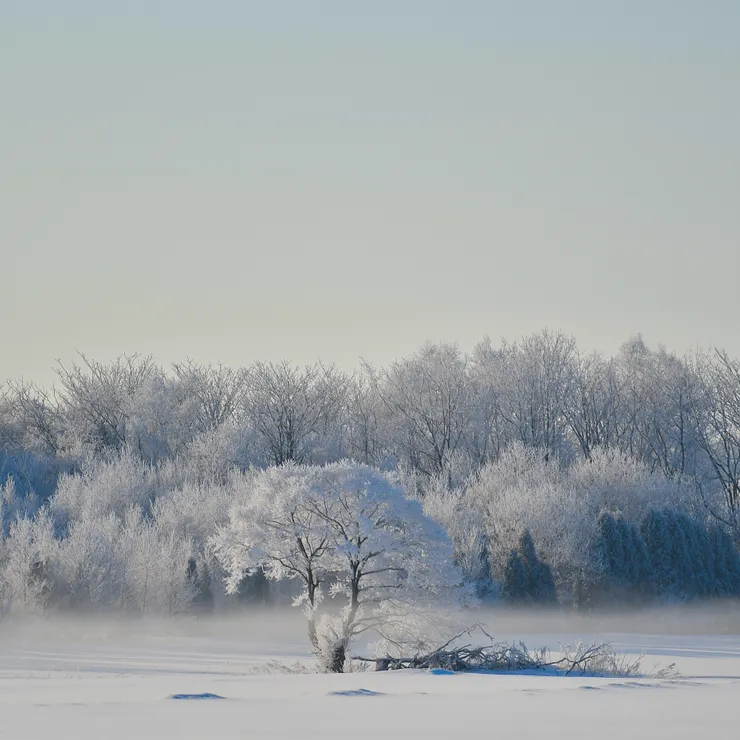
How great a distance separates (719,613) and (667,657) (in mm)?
14341

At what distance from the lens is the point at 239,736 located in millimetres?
8430

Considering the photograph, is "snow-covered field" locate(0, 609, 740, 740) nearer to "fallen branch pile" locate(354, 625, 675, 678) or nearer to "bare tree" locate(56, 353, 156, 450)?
"fallen branch pile" locate(354, 625, 675, 678)

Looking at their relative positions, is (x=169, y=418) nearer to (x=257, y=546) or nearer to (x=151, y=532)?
(x=151, y=532)

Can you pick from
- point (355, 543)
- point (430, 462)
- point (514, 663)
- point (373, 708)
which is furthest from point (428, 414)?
point (373, 708)

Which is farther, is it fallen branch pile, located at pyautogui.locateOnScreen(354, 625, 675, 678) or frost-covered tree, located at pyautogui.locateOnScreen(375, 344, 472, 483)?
frost-covered tree, located at pyautogui.locateOnScreen(375, 344, 472, 483)

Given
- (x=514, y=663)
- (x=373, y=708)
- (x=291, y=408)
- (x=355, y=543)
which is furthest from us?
(x=291, y=408)

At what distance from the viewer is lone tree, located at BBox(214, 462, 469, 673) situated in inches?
1036

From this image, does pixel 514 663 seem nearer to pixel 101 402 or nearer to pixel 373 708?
pixel 373 708

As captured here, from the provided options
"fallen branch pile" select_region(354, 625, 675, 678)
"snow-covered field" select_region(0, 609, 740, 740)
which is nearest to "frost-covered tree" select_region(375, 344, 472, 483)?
"fallen branch pile" select_region(354, 625, 675, 678)

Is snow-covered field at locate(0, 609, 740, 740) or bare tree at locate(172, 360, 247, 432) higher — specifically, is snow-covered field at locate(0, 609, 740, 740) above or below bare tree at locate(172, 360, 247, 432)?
below

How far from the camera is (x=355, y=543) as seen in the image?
87.6 ft

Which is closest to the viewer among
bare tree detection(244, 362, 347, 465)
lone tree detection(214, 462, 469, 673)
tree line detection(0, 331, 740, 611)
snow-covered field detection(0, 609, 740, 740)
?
snow-covered field detection(0, 609, 740, 740)

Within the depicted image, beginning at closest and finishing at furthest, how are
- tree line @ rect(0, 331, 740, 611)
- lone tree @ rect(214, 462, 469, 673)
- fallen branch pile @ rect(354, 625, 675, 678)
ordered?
fallen branch pile @ rect(354, 625, 675, 678) → lone tree @ rect(214, 462, 469, 673) → tree line @ rect(0, 331, 740, 611)

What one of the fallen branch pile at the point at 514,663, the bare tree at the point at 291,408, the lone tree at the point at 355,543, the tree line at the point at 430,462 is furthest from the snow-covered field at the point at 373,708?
the bare tree at the point at 291,408
